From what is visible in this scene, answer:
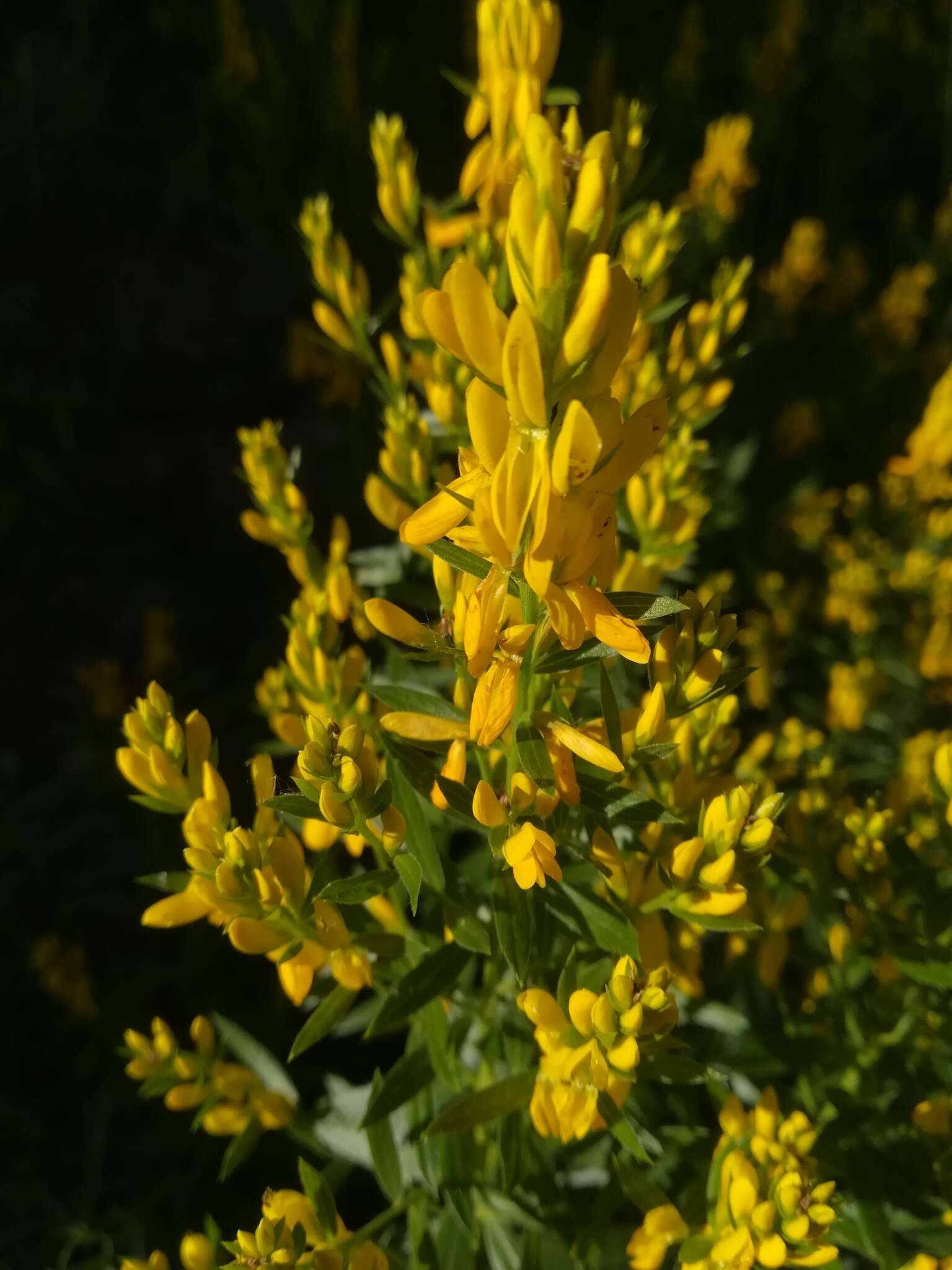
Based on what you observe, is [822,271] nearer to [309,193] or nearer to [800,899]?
[309,193]

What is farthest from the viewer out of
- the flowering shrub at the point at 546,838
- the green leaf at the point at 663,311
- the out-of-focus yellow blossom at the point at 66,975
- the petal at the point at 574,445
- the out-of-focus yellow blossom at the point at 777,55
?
the out-of-focus yellow blossom at the point at 777,55

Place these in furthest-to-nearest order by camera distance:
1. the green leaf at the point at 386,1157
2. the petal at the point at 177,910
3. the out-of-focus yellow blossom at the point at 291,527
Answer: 1. the out-of-focus yellow blossom at the point at 291,527
2. the green leaf at the point at 386,1157
3. the petal at the point at 177,910

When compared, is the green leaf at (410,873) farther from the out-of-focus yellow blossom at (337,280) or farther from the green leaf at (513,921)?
the out-of-focus yellow blossom at (337,280)

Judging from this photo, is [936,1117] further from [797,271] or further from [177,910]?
[797,271]

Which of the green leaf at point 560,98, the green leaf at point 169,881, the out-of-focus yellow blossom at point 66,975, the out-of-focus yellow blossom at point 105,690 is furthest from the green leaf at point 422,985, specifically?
the out-of-focus yellow blossom at point 105,690

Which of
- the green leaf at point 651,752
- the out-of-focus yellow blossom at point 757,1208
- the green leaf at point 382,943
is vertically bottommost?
the out-of-focus yellow blossom at point 757,1208

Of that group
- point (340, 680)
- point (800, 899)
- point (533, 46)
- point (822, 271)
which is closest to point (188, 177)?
point (822, 271)

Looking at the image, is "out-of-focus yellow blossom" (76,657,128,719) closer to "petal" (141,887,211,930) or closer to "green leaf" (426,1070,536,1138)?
"petal" (141,887,211,930)

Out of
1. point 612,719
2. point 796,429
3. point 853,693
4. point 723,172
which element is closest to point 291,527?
point 612,719
